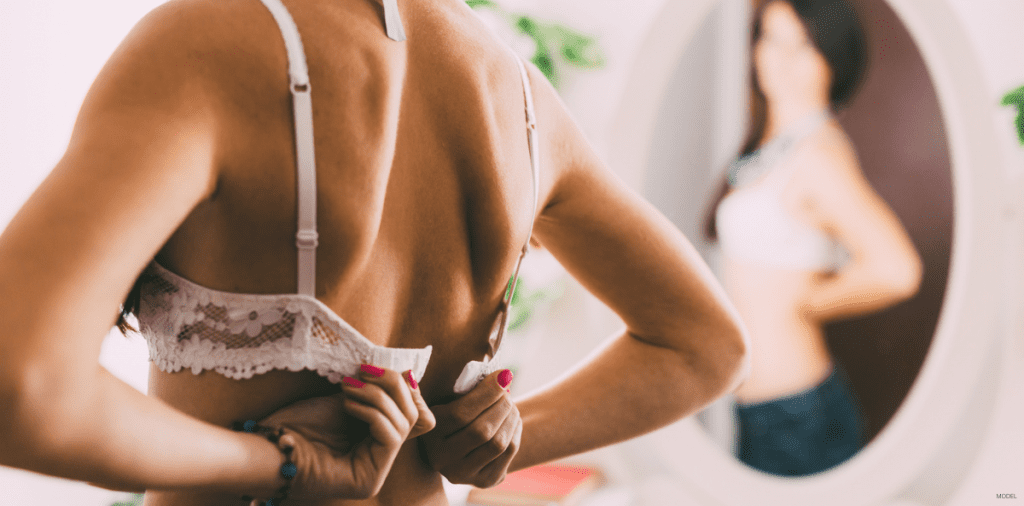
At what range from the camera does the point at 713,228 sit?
202 centimetres

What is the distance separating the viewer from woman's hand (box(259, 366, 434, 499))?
1.41 ft

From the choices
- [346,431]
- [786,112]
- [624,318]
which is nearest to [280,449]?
[346,431]

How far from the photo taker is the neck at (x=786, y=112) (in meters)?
1.83

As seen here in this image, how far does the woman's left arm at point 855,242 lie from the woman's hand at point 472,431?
1506 millimetres

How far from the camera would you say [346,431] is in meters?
0.47

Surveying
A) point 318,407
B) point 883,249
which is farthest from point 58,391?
point 883,249

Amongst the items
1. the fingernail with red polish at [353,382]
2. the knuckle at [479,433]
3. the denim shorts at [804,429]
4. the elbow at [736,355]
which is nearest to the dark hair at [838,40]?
the denim shorts at [804,429]

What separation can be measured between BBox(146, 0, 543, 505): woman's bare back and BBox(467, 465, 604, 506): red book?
4.74 feet

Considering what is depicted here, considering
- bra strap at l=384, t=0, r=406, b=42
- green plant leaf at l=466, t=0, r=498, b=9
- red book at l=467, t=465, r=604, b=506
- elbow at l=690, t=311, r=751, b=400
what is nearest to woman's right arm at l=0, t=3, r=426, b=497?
bra strap at l=384, t=0, r=406, b=42

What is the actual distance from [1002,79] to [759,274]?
29.7 inches

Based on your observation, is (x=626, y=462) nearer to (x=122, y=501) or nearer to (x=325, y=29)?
A: (x=122, y=501)

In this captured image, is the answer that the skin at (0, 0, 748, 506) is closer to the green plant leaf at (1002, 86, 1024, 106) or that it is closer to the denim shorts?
the green plant leaf at (1002, 86, 1024, 106)

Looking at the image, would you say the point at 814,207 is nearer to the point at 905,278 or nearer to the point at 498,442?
the point at 905,278

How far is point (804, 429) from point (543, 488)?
774 mm
